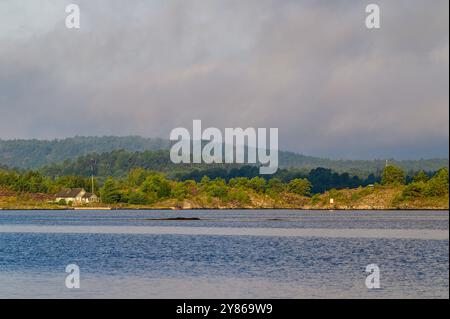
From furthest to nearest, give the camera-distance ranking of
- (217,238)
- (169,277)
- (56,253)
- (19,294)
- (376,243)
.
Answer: (217,238)
(376,243)
(56,253)
(169,277)
(19,294)

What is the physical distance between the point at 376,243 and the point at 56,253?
49.5 metres

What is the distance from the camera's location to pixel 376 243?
4444 inches

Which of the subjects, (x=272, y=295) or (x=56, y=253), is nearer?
(x=272, y=295)

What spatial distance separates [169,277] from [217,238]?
5926 cm
